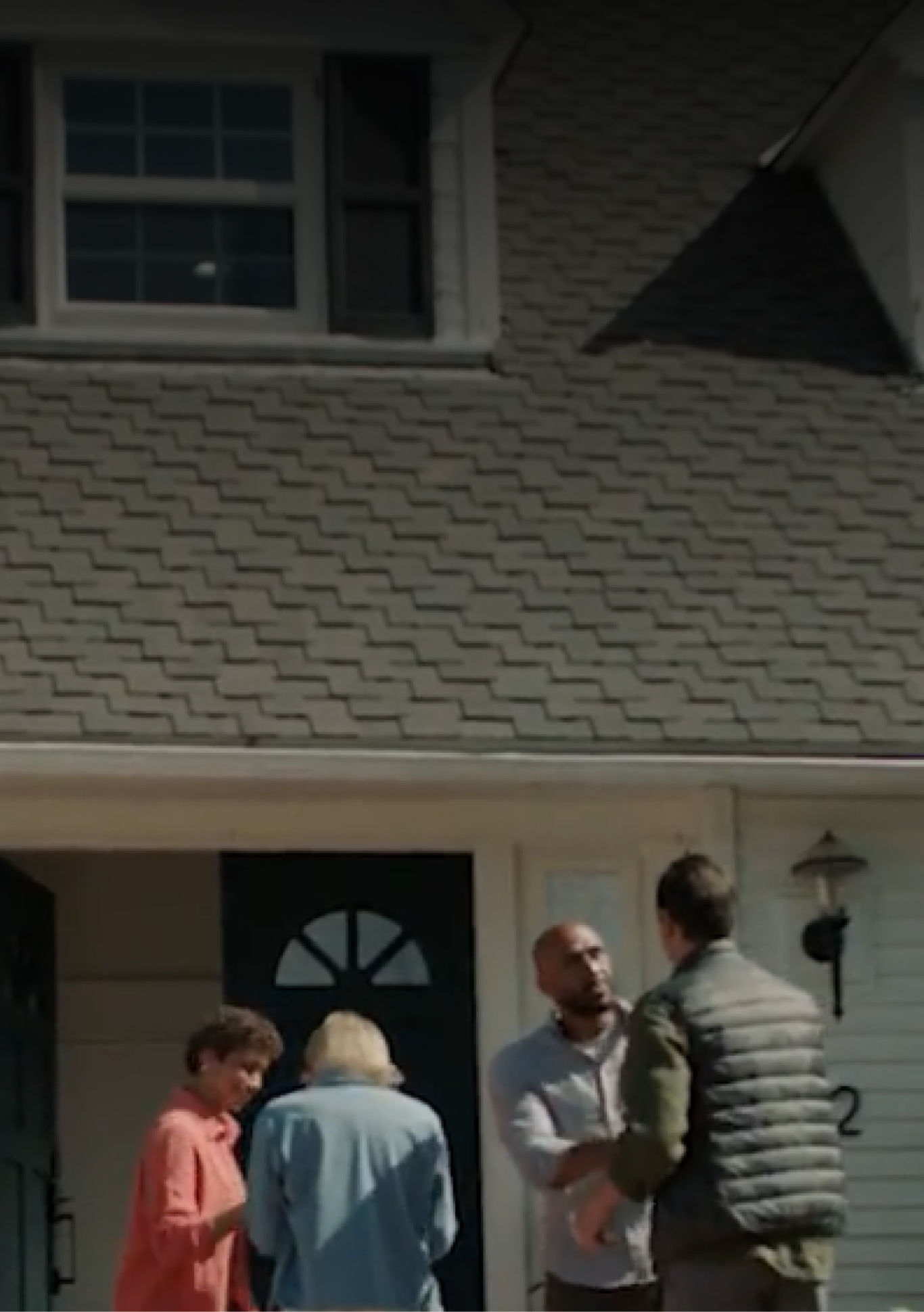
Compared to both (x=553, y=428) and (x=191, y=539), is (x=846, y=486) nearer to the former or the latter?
(x=553, y=428)

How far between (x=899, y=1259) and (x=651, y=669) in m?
2.04

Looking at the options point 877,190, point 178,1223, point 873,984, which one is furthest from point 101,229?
point 178,1223

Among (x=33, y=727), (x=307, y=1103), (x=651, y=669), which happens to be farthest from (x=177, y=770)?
(x=307, y=1103)

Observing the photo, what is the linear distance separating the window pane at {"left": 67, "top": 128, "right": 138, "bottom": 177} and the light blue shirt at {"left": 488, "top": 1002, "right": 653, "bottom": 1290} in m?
4.80

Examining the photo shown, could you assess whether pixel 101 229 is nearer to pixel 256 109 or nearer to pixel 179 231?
pixel 179 231

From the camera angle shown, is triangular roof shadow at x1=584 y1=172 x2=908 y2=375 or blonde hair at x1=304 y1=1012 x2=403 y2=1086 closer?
blonde hair at x1=304 y1=1012 x2=403 y2=1086

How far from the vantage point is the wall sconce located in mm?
10383

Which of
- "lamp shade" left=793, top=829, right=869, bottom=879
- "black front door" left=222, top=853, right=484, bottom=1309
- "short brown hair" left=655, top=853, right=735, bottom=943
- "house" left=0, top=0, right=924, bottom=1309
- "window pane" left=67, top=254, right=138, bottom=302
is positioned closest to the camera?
"short brown hair" left=655, top=853, right=735, bottom=943

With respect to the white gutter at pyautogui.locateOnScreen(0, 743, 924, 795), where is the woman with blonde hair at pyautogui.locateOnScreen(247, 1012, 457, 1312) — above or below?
below

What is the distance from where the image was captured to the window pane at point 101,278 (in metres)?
11.6

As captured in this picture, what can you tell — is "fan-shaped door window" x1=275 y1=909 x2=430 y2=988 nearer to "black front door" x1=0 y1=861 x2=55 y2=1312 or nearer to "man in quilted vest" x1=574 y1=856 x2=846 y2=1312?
"black front door" x1=0 y1=861 x2=55 y2=1312

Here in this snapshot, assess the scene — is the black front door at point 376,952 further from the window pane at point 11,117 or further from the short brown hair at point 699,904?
the short brown hair at point 699,904

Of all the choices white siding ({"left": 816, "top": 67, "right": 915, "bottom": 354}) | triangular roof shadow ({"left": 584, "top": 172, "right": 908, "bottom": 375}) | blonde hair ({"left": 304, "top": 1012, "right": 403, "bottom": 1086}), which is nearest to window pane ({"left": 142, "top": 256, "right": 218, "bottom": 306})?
triangular roof shadow ({"left": 584, "top": 172, "right": 908, "bottom": 375})

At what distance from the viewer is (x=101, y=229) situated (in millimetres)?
11672
